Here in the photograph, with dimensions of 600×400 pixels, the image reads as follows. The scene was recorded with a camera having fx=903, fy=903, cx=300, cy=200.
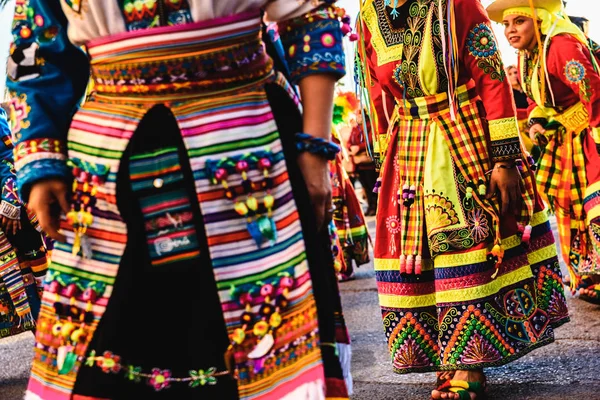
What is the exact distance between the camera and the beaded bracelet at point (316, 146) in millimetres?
2139

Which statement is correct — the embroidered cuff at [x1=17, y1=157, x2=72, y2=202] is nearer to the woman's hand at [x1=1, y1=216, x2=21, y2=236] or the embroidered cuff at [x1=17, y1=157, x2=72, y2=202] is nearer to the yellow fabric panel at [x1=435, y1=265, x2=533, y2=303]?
the yellow fabric panel at [x1=435, y1=265, x2=533, y2=303]

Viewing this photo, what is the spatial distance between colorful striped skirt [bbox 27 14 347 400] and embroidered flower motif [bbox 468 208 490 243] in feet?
6.36

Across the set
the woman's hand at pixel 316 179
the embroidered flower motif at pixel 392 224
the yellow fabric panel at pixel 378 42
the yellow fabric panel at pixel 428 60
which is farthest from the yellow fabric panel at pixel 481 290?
the woman's hand at pixel 316 179

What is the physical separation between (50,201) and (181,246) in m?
0.34

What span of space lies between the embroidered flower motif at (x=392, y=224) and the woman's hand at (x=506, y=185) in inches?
18.3

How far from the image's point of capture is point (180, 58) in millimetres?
2078

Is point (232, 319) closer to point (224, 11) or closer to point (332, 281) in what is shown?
point (332, 281)

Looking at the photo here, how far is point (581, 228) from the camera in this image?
6066 mm

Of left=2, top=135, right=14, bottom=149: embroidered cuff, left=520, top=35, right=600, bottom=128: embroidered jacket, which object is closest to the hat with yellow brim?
left=520, top=35, right=600, bottom=128: embroidered jacket

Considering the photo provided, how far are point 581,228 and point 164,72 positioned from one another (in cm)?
457

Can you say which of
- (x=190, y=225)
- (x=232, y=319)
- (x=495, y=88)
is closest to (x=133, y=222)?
(x=190, y=225)

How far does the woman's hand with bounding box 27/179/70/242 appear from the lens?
6.99 feet

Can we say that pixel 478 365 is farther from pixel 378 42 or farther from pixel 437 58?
pixel 378 42

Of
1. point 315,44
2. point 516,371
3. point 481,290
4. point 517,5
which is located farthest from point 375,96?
point 315,44
